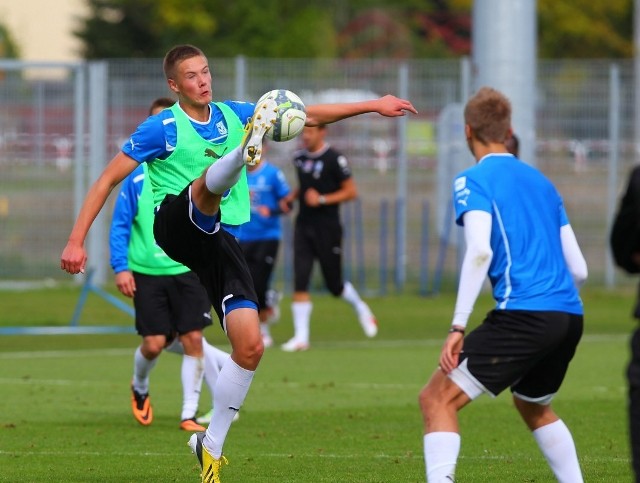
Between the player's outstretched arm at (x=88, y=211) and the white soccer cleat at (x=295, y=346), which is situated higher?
the player's outstretched arm at (x=88, y=211)

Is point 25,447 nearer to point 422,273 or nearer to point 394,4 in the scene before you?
point 422,273

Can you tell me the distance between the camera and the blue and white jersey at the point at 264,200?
49.2 feet

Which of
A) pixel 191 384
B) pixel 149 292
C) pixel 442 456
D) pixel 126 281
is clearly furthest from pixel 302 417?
pixel 442 456

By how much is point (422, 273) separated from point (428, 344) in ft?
19.0

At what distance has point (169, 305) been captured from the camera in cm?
1022

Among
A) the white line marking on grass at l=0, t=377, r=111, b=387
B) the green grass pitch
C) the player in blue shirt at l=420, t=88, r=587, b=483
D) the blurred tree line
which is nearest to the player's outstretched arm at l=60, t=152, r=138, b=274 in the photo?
the green grass pitch

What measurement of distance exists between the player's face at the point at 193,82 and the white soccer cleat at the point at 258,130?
4.22ft

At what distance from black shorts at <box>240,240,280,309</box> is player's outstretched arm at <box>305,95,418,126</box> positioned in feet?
22.9

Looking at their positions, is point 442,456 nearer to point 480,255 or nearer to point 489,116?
point 480,255

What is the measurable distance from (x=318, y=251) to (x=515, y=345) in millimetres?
9474

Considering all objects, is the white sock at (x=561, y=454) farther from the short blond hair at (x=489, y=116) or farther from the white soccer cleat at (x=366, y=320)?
the white soccer cleat at (x=366, y=320)

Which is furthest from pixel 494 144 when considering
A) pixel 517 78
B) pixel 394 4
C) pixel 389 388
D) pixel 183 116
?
pixel 394 4

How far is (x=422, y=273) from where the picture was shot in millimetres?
21688

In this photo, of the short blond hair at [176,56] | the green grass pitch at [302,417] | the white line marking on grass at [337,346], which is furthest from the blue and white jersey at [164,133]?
the white line marking on grass at [337,346]
